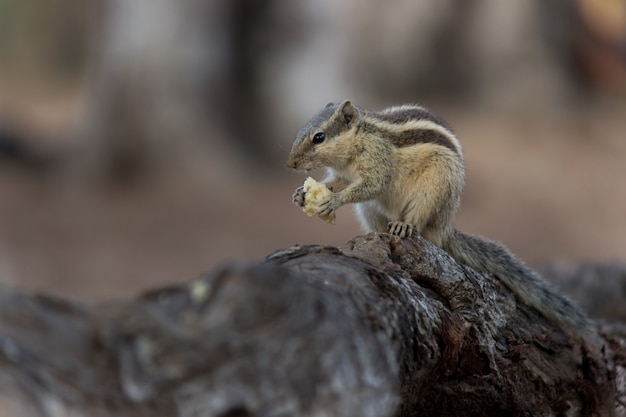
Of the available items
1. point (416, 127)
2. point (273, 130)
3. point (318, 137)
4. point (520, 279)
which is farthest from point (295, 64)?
point (520, 279)

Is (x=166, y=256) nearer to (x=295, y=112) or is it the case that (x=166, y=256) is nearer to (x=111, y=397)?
(x=295, y=112)

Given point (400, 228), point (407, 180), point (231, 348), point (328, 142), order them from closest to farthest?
point (231, 348), point (400, 228), point (407, 180), point (328, 142)

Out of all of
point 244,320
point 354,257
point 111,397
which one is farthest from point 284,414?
point 354,257

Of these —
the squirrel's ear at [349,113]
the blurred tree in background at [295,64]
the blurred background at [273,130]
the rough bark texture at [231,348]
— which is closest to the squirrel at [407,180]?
the squirrel's ear at [349,113]

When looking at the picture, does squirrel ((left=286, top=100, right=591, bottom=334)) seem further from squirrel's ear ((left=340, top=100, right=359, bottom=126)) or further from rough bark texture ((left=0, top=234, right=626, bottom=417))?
rough bark texture ((left=0, top=234, right=626, bottom=417))

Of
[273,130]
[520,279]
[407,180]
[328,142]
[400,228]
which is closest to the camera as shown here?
[400,228]

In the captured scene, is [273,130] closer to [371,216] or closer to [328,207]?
[371,216]

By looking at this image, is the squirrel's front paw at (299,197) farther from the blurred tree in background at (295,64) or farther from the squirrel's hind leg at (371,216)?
the blurred tree in background at (295,64)
